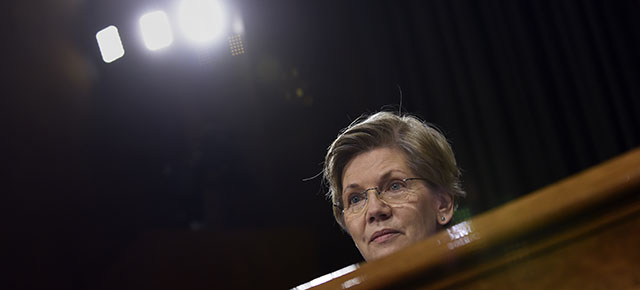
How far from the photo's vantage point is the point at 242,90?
3.04 meters

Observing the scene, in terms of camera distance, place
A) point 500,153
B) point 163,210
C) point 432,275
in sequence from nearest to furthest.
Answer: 1. point 432,275
2. point 500,153
3. point 163,210

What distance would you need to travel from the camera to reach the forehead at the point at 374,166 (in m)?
1.29

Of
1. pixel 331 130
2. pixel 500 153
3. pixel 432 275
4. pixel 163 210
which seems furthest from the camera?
pixel 163 210

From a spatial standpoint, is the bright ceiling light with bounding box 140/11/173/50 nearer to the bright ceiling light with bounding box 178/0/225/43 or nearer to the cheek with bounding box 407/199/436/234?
the bright ceiling light with bounding box 178/0/225/43

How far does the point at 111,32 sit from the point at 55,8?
0.94 feet

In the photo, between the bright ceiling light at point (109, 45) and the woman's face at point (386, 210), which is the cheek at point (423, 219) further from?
the bright ceiling light at point (109, 45)

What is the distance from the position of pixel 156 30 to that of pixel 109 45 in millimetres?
272

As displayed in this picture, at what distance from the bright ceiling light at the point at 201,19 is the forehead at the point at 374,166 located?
6.03ft

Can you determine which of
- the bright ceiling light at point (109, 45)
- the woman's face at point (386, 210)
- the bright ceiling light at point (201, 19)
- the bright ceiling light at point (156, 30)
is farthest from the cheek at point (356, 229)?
the bright ceiling light at point (109, 45)

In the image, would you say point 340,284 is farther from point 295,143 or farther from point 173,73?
point 173,73

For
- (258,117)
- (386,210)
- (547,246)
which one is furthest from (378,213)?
(258,117)

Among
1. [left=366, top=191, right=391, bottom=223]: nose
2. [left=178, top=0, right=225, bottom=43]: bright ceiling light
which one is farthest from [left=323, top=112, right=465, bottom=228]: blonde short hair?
[left=178, top=0, right=225, bottom=43]: bright ceiling light

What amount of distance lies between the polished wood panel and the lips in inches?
32.1

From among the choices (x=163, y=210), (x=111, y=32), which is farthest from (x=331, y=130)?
(x=111, y=32)
